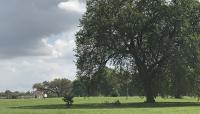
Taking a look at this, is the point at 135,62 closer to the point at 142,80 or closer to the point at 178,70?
the point at 142,80

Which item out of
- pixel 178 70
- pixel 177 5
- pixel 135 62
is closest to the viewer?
pixel 178 70

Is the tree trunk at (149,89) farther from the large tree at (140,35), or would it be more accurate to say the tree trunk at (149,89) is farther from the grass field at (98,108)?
the grass field at (98,108)

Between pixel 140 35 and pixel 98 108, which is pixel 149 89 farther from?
pixel 98 108

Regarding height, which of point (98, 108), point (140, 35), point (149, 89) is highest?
point (140, 35)

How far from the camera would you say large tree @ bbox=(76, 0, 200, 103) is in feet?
222

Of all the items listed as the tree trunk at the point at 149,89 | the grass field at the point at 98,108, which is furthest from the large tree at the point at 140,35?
the grass field at the point at 98,108

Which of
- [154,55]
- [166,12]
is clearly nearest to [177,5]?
[166,12]

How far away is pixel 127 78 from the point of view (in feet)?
255

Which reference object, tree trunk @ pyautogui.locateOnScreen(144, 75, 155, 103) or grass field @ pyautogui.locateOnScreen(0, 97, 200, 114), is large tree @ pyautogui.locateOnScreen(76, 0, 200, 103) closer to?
tree trunk @ pyautogui.locateOnScreen(144, 75, 155, 103)

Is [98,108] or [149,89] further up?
[149,89]

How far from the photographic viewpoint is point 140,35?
7131 centimetres

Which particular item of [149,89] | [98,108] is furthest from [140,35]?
[98,108]

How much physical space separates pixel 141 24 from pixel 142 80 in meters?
9.26

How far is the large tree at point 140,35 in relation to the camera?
67562mm
